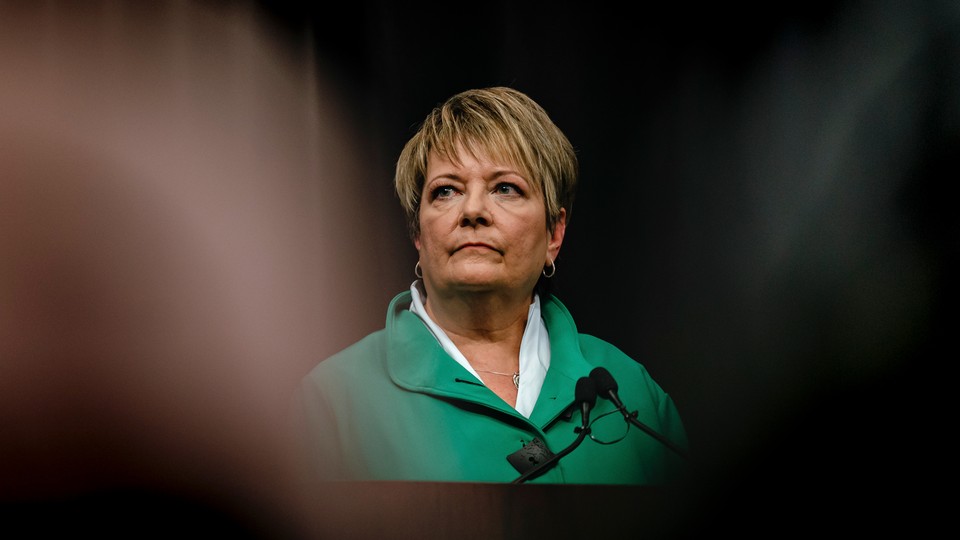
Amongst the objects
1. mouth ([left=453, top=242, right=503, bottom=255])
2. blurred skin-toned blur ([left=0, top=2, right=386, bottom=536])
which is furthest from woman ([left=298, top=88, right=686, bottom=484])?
blurred skin-toned blur ([left=0, top=2, right=386, bottom=536])

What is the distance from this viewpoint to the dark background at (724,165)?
5.08ft

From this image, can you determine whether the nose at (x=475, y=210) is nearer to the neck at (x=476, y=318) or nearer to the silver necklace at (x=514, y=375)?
the neck at (x=476, y=318)

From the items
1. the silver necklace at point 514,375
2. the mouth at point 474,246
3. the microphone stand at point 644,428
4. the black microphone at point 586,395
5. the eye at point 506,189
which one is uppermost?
the eye at point 506,189

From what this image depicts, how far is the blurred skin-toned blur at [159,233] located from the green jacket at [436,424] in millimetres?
83

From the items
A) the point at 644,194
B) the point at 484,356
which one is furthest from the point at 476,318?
the point at 644,194

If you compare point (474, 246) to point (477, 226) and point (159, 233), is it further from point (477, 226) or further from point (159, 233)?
point (159, 233)

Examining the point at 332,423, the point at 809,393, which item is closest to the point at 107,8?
the point at 332,423

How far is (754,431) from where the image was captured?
1408 millimetres

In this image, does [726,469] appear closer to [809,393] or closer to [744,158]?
[809,393]

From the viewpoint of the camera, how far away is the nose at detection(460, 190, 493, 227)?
1.43 meters

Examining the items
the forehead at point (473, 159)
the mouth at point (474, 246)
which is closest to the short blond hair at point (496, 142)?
the forehead at point (473, 159)

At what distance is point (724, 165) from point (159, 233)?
998 mm

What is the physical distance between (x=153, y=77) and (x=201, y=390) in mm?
553

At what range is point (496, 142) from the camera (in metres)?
1.47
